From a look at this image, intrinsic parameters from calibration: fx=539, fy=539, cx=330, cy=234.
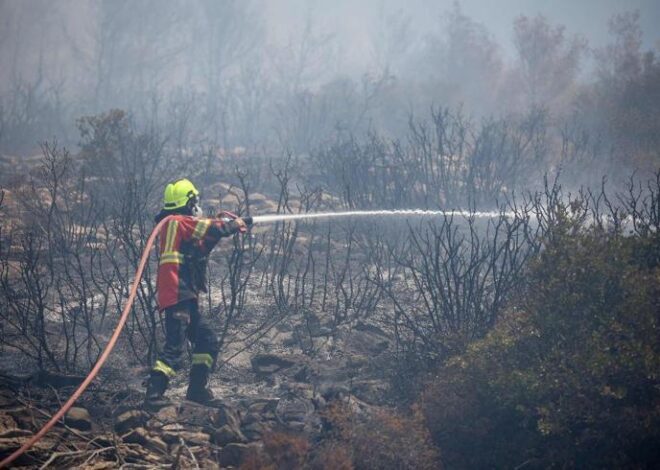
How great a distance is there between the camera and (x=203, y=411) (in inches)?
165

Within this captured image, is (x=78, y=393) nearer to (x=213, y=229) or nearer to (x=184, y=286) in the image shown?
(x=184, y=286)

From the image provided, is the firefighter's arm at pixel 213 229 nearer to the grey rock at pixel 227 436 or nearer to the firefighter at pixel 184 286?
the firefighter at pixel 184 286

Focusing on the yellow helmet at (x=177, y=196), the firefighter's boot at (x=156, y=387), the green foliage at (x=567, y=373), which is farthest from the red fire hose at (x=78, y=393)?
the green foliage at (x=567, y=373)

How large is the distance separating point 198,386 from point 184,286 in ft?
2.75

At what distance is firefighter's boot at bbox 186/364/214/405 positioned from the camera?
14.6 ft

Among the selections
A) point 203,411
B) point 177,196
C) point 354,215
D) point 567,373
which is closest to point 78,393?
point 203,411

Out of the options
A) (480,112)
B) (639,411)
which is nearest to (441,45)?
(480,112)

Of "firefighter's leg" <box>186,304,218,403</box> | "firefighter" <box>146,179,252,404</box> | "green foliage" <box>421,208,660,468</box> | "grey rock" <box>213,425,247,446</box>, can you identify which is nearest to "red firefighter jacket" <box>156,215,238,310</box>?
"firefighter" <box>146,179,252,404</box>

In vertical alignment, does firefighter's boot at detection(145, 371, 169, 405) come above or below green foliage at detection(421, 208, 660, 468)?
below

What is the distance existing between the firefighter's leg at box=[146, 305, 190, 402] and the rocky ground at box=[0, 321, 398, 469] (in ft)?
0.57

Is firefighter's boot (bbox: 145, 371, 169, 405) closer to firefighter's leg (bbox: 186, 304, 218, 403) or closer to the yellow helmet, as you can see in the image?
firefighter's leg (bbox: 186, 304, 218, 403)

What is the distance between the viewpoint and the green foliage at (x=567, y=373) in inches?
134

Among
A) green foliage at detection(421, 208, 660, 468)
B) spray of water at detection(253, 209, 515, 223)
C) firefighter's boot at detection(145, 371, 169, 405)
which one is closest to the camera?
green foliage at detection(421, 208, 660, 468)

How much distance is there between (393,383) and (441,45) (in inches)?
1069
